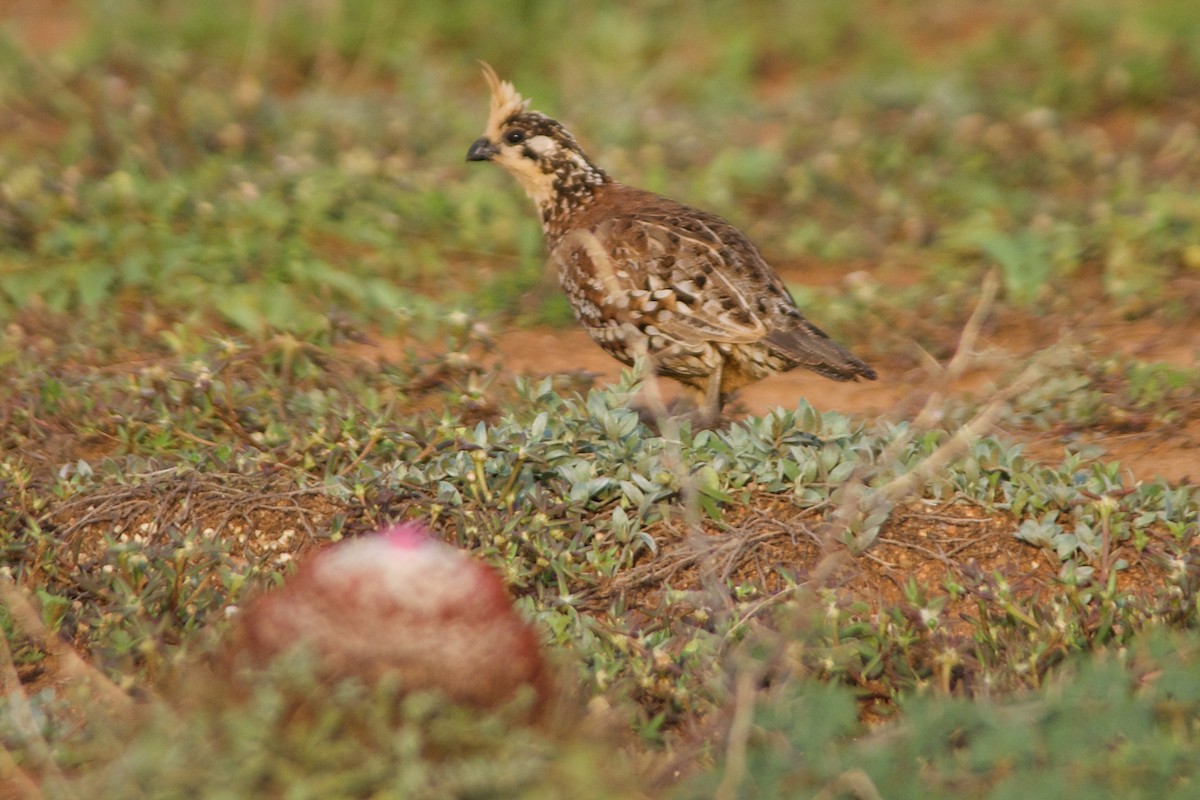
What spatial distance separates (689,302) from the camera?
5340 mm

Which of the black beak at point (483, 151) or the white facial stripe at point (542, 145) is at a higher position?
the white facial stripe at point (542, 145)

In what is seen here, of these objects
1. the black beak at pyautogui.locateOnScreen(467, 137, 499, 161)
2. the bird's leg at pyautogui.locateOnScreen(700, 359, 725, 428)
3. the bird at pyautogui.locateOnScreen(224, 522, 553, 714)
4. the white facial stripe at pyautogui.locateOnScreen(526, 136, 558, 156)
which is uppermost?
the white facial stripe at pyautogui.locateOnScreen(526, 136, 558, 156)

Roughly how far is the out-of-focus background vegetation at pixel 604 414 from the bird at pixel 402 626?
5.3 inches

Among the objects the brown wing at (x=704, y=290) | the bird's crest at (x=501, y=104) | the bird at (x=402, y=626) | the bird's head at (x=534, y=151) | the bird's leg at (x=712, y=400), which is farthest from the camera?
the bird's crest at (x=501, y=104)

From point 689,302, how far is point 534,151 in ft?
4.04

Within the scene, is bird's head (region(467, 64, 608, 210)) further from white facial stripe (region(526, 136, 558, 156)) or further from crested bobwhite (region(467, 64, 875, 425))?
crested bobwhite (region(467, 64, 875, 425))

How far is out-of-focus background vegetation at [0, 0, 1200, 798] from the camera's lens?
314 cm

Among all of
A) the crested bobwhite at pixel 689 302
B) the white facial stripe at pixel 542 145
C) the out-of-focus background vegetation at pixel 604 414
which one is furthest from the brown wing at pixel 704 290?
the white facial stripe at pixel 542 145

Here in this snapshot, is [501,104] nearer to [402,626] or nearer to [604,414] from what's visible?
[604,414]

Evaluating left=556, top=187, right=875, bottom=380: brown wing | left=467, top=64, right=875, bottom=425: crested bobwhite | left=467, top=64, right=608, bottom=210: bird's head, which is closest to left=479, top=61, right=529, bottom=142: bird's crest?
left=467, top=64, right=608, bottom=210: bird's head

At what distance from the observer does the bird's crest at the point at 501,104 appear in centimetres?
630

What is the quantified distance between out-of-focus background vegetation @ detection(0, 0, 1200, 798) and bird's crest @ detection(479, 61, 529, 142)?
79 cm

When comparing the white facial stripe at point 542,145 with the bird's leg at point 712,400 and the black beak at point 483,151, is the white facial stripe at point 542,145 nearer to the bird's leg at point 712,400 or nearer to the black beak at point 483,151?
the black beak at point 483,151

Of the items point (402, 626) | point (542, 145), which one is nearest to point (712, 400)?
point (542, 145)
